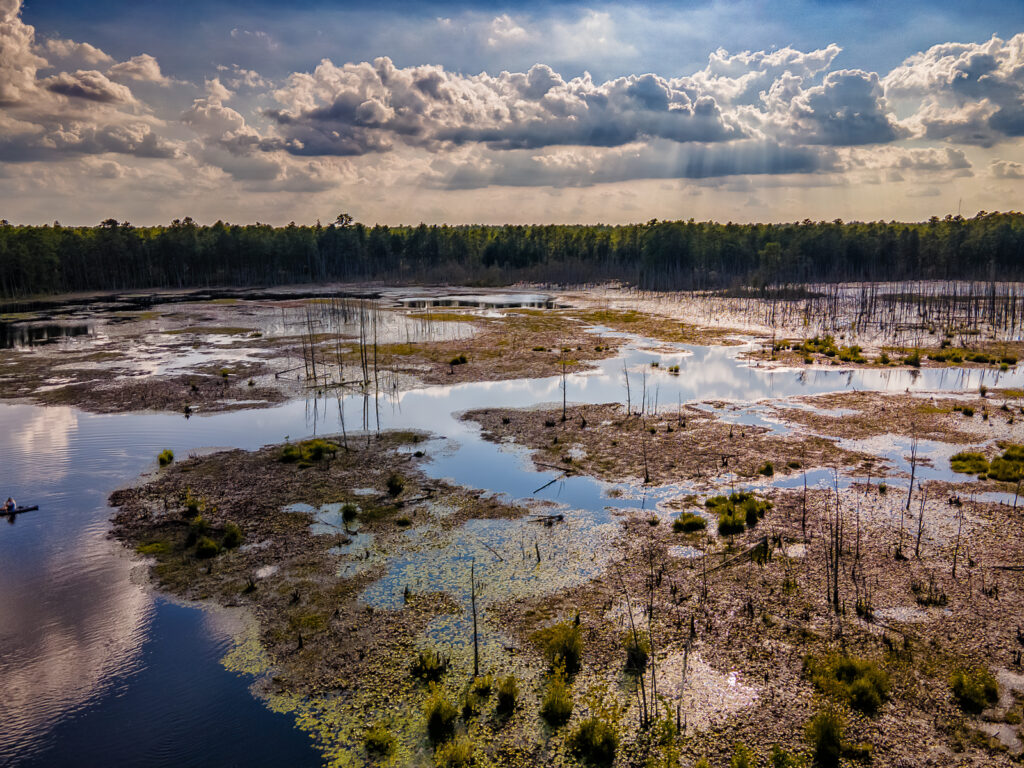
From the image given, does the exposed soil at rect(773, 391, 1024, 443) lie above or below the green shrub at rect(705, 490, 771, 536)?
above

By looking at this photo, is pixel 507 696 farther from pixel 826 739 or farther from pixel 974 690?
pixel 974 690

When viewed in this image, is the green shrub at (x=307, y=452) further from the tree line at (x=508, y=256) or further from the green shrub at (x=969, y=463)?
the tree line at (x=508, y=256)

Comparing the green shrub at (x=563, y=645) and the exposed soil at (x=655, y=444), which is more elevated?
the exposed soil at (x=655, y=444)

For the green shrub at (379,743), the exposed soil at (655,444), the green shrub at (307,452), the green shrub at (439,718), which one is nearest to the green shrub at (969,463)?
the exposed soil at (655,444)

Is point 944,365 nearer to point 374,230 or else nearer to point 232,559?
point 232,559

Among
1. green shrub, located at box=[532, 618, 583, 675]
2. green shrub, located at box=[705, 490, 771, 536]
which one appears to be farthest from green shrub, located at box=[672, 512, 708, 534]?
green shrub, located at box=[532, 618, 583, 675]

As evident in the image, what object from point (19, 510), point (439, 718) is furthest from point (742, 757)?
point (19, 510)

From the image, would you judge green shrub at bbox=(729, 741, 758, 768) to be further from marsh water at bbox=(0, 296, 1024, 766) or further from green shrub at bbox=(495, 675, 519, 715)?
marsh water at bbox=(0, 296, 1024, 766)
